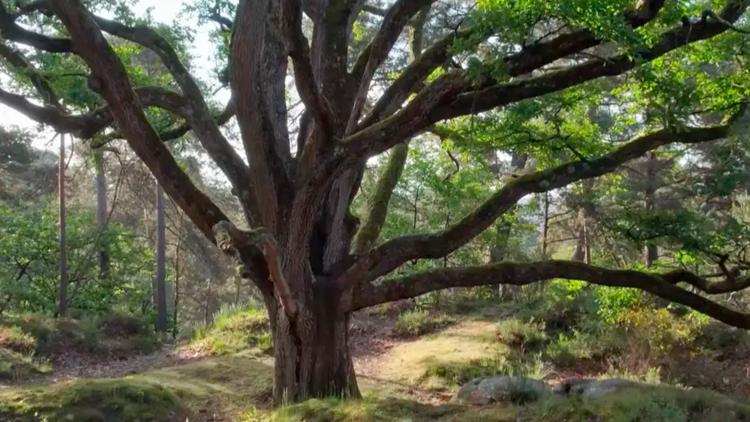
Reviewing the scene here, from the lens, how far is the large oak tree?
5.57 metres

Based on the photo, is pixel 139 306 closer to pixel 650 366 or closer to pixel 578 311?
pixel 578 311

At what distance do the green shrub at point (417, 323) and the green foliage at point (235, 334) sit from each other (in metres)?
2.92

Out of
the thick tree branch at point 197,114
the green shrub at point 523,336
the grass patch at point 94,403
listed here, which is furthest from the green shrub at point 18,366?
the green shrub at point 523,336

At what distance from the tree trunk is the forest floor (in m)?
0.45

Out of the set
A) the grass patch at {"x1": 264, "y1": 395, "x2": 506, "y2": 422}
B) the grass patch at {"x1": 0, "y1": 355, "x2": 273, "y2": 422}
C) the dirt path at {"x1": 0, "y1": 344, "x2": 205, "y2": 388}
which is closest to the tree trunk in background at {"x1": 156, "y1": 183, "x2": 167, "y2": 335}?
the dirt path at {"x1": 0, "y1": 344, "x2": 205, "y2": 388}

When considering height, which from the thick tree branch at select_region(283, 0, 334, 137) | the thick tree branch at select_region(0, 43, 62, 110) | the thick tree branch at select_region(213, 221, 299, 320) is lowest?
the thick tree branch at select_region(213, 221, 299, 320)

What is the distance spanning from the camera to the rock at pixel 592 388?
529 cm

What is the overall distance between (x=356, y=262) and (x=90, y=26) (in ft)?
11.5

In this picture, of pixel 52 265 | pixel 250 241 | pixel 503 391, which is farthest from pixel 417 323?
pixel 52 265

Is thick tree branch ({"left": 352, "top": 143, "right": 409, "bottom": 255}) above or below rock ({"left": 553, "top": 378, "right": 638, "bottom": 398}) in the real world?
above

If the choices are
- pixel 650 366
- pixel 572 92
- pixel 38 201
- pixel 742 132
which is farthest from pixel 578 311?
pixel 38 201

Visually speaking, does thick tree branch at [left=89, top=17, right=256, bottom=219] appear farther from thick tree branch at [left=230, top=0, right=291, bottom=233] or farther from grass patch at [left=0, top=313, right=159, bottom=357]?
grass patch at [left=0, top=313, right=159, bottom=357]

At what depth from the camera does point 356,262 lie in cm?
675

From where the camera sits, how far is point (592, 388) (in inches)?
223
